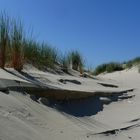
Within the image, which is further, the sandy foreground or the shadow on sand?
the shadow on sand

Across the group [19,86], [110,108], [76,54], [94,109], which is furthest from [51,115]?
[76,54]

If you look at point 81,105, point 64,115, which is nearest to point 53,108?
point 64,115

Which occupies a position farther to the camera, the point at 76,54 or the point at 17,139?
the point at 76,54

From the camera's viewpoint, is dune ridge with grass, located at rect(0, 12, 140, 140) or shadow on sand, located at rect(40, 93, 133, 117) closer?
dune ridge with grass, located at rect(0, 12, 140, 140)

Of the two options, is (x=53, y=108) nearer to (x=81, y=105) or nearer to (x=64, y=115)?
(x=64, y=115)

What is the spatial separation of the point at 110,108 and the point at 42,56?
15.0 ft

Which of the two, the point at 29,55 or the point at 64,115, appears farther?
the point at 29,55

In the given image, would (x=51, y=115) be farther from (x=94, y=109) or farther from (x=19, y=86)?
(x=94, y=109)

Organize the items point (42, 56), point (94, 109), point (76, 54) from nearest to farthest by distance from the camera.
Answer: point (94, 109) < point (42, 56) < point (76, 54)

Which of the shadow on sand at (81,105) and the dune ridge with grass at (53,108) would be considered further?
the shadow on sand at (81,105)

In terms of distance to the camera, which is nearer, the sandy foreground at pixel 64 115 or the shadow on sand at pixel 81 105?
the sandy foreground at pixel 64 115

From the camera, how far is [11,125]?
3.52 m

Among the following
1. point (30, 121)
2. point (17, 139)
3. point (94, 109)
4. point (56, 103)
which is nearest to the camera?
point (17, 139)

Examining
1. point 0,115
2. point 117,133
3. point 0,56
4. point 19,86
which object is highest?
point 0,56
